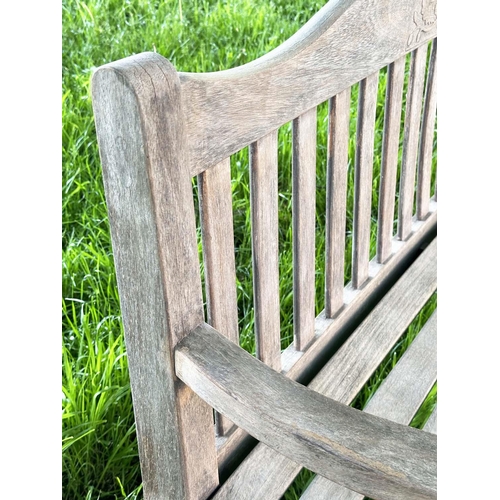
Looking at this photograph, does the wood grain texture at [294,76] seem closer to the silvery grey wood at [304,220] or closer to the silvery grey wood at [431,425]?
the silvery grey wood at [304,220]

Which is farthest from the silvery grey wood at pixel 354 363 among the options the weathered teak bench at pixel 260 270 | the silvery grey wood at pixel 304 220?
the silvery grey wood at pixel 304 220

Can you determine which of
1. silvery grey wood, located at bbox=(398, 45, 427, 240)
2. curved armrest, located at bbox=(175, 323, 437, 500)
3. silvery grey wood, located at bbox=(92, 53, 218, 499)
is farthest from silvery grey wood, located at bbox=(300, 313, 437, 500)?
curved armrest, located at bbox=(175, 323, 437, 500)

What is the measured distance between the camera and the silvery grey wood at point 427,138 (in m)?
1.47

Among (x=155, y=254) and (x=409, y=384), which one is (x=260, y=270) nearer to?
(x=155, y=254)

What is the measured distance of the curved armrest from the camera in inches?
29.3

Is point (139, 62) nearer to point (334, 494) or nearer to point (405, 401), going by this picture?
point (334, 494)

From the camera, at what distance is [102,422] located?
1484 millimetres

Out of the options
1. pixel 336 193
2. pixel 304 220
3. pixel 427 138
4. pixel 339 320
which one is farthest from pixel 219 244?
pixel 427 138

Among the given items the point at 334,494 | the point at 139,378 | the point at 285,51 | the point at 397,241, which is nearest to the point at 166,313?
the point at 139,378

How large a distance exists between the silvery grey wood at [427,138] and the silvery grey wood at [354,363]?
10 cm

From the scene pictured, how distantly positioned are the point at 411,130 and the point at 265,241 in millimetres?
519

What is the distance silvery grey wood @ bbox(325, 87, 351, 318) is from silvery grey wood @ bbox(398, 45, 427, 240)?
25cm
